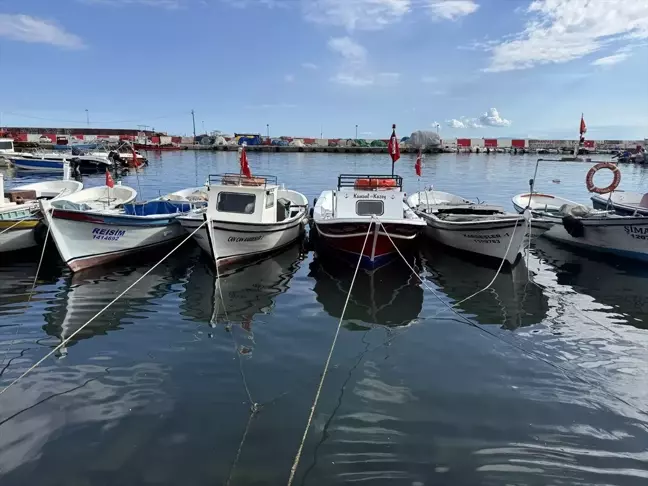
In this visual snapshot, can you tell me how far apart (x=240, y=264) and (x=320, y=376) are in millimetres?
7490

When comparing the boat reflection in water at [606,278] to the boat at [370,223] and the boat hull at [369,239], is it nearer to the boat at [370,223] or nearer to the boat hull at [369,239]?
the boat hull at [369,239]

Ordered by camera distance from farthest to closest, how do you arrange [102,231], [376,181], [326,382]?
[376,181], [102,231], [326,382]

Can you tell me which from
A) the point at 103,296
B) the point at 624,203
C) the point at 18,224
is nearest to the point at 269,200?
the point at 103,296

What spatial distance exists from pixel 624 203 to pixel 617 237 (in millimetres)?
6594

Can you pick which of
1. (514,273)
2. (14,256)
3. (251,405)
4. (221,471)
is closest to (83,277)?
(14,256)

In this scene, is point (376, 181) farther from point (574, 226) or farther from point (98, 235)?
point (98, 235)

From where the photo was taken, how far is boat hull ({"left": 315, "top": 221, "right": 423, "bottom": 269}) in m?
13.0

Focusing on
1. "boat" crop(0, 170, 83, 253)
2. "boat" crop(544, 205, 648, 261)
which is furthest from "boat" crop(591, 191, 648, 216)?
"boat" crop(0, 170, 83, 253)

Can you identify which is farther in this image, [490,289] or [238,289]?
[490,289]

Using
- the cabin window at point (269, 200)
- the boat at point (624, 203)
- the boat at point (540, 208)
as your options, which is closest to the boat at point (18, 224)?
the cabin window at point (269, 200)

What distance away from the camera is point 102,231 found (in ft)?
43.4

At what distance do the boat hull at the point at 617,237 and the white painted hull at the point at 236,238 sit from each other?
435 inches

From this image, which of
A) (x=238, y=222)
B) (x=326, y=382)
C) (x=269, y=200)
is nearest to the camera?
(x=326, y=382)

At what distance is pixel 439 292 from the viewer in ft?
39.5
